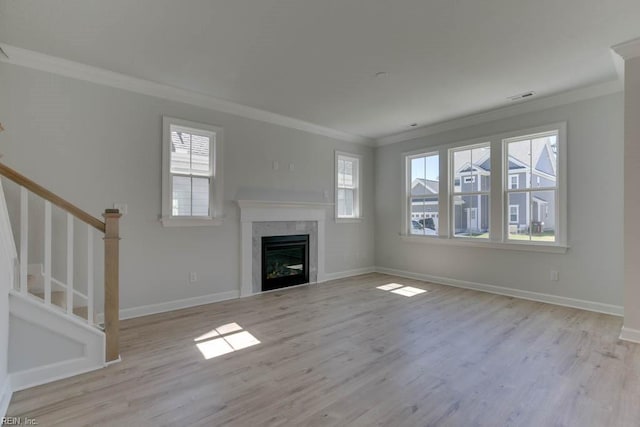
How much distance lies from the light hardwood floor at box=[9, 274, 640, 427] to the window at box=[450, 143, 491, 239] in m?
1.69

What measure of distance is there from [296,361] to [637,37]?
13.8ft

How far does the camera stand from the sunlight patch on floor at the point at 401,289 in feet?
15.9

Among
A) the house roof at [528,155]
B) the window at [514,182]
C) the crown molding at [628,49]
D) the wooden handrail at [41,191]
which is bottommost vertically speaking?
the wooden handrail at [41,191]

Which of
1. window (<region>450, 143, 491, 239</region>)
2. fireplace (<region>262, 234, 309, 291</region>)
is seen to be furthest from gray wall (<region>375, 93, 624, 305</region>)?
fireplace (<region>262, 234, 309, 291</region>)

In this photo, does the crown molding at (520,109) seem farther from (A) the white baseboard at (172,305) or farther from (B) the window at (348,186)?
(A) the white baseboard at (172,305)

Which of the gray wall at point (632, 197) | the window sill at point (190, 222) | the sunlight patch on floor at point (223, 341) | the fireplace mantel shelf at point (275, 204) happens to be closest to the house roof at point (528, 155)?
the gray wall at point (632, 197)

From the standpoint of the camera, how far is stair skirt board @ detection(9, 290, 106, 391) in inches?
85.2

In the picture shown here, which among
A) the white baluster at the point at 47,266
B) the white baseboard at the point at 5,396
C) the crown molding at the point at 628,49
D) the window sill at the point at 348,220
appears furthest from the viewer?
the window sill at the point at 348,220

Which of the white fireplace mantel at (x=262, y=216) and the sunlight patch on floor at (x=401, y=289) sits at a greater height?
the white fireplace mantel at (x=262, y=216)

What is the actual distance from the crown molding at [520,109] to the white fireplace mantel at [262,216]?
2252mm

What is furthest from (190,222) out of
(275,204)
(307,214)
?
(307,214)

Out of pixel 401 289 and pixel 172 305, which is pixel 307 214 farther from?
pixel 172 305

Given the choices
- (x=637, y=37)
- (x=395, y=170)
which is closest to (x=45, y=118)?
(x=395, y=170)

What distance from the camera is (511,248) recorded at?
4684 mm
